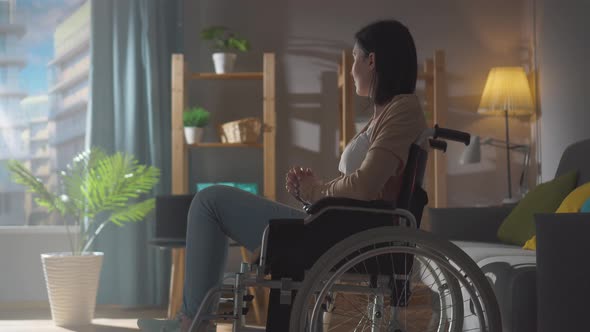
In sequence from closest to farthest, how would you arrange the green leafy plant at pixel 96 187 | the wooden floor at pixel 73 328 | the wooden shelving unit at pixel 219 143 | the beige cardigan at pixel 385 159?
the beige cardigan at pixel 385 159 < the wooden floor at pixel 73 328 < the green leafy plant at pixel 96 187 < the wooden shelving unit at pixel 219 143

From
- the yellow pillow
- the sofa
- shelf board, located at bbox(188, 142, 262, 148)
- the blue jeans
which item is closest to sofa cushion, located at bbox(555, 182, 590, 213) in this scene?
the yellow pillow

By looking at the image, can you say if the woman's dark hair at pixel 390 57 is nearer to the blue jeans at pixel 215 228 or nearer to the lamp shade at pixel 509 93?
the blue jeans at pixel 215 228

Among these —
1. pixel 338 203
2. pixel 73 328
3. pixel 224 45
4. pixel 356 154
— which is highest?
pixel 224 45

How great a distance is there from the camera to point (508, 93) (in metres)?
4.40

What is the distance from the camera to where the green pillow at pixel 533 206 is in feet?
10.3

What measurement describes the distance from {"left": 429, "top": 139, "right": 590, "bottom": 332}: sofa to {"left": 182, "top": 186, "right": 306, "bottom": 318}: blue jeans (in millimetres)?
652

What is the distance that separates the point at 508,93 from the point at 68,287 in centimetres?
250

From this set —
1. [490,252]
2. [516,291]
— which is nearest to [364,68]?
[516,291]

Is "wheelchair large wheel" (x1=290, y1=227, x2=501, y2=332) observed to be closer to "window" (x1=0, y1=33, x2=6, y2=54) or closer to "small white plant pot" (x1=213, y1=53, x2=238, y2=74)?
"small white plant pot" (x1=213, y1=53, x2=238, y2=74)

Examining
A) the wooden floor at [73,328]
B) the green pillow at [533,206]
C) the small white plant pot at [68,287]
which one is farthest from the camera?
the small white plant pot at [68,287]

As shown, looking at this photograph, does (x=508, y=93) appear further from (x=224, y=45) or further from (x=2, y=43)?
(x=2, y=43)

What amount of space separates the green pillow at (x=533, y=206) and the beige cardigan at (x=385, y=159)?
138 centimetres

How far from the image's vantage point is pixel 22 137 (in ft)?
15.4

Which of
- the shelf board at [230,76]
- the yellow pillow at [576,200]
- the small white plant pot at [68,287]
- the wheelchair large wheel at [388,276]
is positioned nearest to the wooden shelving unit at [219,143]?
the shelf board at [230,76]
